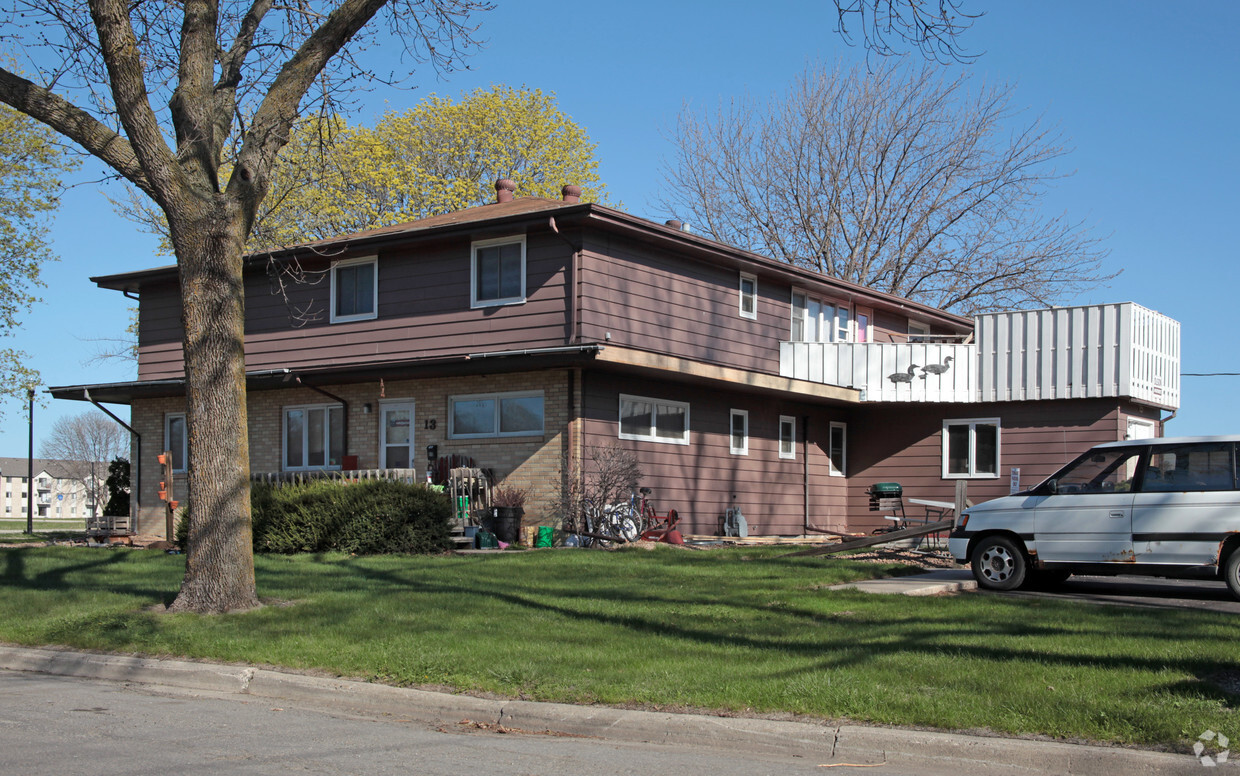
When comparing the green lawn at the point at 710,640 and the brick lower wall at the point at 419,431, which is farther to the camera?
the brick lower wall at the point at 419,431

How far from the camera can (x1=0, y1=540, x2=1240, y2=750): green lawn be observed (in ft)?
22.8

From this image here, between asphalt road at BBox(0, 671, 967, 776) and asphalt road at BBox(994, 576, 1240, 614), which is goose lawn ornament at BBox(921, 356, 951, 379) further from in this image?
asphalt road at BBox(0, 671, 967, 776)

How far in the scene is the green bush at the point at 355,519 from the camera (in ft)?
55.8

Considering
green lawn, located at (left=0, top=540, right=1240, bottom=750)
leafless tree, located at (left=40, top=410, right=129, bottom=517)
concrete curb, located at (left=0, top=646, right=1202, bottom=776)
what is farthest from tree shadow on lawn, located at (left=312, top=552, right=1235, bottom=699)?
leafless tree, located at (left=40, top=410, right=129, bottom=517)

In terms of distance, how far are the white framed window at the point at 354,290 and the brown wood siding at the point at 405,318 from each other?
16cm

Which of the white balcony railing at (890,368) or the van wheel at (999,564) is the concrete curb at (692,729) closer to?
the van wheel at (999,564)

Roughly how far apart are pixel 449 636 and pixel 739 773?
12.8ft

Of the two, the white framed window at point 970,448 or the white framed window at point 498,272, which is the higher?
the white framed window at point 498,272

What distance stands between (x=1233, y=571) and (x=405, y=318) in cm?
1512

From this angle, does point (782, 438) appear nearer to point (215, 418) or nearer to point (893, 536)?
point (893, 536)

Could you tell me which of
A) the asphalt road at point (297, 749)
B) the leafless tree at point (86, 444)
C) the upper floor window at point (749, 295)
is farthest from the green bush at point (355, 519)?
the leafless tree at point (86, 444)

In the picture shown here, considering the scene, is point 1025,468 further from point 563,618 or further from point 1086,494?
point 563,618

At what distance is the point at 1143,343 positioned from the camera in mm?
23547

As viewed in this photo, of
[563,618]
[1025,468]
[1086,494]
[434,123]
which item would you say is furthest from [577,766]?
[434,123]
